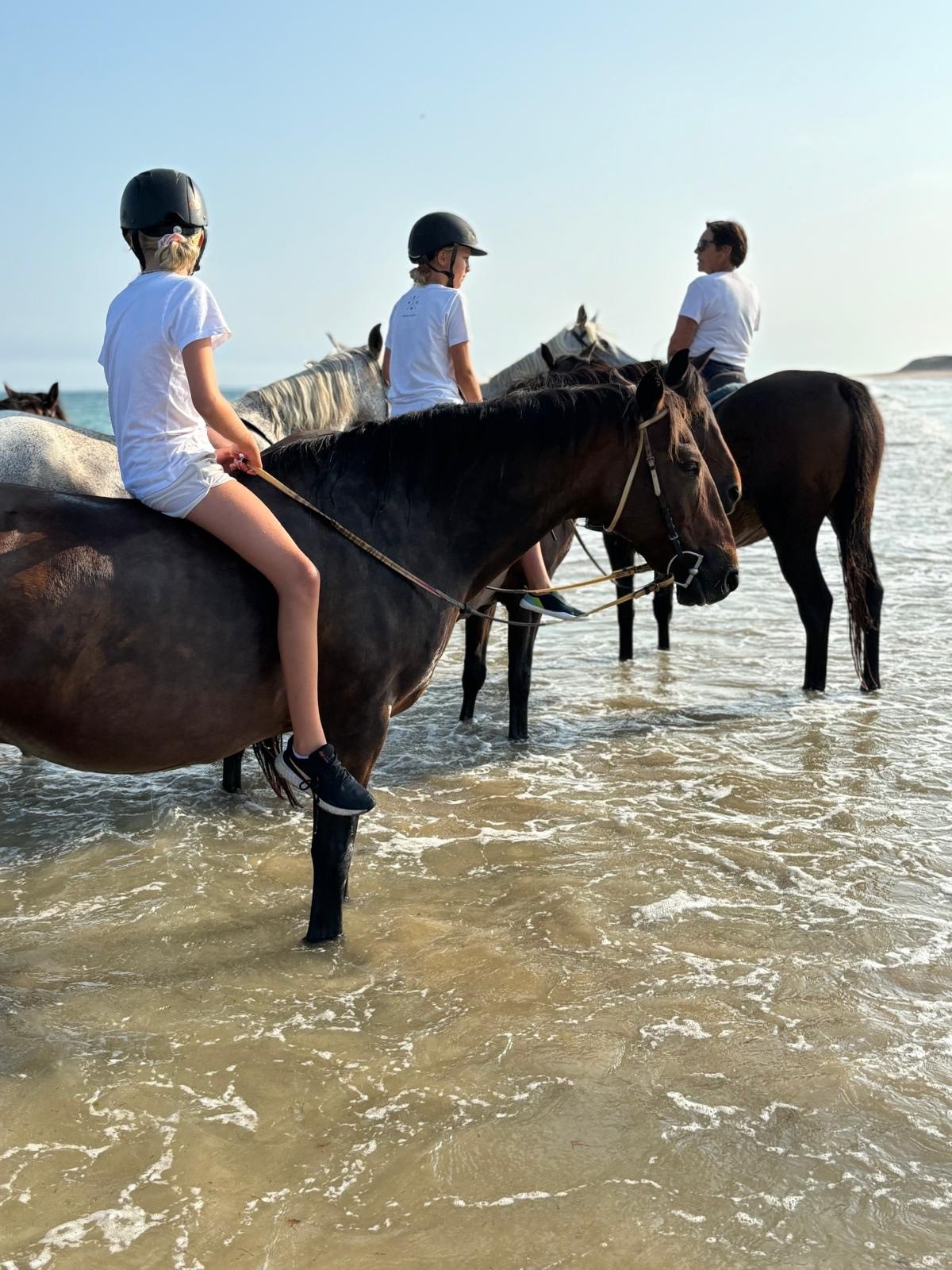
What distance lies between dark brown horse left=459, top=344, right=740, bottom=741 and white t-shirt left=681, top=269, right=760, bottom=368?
4.54ft

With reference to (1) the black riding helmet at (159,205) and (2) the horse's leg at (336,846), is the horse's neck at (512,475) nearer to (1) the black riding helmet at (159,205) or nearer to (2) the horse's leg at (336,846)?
(2) the horse's leg at (336,846)

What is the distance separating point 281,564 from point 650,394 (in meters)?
1.45

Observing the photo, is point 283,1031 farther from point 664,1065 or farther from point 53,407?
point 53,407

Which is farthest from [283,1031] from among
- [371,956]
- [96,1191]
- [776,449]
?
[776,449]

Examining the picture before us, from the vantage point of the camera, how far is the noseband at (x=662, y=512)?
12.9 feet

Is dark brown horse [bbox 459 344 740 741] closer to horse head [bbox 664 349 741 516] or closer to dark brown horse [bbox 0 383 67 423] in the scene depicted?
horse head [bbox 664 349 741 516]

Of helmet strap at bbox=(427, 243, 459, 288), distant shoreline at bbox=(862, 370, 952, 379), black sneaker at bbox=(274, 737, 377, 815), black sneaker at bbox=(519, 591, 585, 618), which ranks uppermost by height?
distant shoreline at bbox=(862, 370, 952, 379)

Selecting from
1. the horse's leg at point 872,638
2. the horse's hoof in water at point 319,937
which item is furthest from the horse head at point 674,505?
the horse's leg at point 872,638

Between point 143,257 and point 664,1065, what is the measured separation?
9.34 feet

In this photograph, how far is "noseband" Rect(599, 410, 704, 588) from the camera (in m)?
3.92

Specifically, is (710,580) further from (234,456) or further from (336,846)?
(234,456)

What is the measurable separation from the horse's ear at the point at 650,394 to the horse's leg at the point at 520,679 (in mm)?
2516

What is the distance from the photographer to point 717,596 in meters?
4.27

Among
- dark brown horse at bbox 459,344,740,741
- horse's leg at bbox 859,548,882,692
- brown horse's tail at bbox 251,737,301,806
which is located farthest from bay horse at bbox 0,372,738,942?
horse's leg at bbox 859,548,882,692
